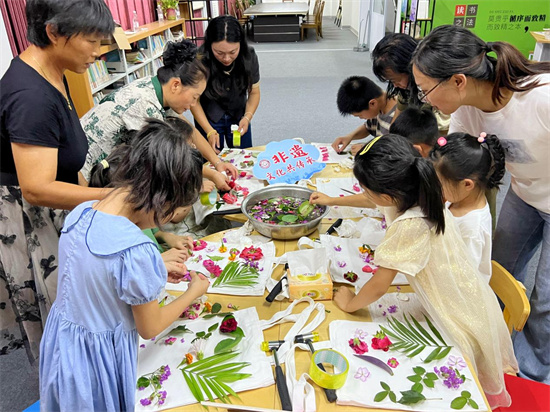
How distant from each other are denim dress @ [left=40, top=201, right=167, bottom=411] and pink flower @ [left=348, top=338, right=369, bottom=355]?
1.68 ft

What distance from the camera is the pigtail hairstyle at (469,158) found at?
1.37m

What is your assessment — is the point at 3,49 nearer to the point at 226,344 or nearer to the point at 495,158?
the point at 226,344

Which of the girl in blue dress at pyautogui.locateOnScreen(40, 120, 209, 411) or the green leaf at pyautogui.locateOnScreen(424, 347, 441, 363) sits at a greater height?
the girl in blue dress at pyautogui.locateOnScreen(40, 120, 209, 411)

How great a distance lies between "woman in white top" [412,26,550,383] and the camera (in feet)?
4.30

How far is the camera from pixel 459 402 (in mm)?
896

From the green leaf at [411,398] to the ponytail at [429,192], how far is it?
1.42 ft

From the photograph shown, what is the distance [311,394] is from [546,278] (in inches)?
44.7

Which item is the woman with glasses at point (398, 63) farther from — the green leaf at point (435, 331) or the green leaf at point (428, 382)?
the green leaf at point (428, 382)

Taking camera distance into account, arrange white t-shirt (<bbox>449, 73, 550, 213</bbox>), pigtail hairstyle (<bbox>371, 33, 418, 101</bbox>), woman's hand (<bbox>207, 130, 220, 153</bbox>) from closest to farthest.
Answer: white t-shirt (<bbox>449, 73, 550, 213</bbox>) < pigtail hairstyle (<bbox>371, 33, 418, 101</bbox>) < woman's hand (<bbox>207, 130, 220, 153</bbox>)

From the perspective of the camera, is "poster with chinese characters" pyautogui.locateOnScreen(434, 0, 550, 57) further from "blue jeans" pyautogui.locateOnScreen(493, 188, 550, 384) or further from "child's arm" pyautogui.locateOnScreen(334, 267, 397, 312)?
"child's arm" pyautogui.locateOnScreen(334, 267, 397, 312)

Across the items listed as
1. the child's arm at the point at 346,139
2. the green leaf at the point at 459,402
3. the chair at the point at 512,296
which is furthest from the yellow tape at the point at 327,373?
the child's arm at the point at 346,139

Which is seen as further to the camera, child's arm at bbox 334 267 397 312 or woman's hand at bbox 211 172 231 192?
woman's hand at bbox 211 172 231 192

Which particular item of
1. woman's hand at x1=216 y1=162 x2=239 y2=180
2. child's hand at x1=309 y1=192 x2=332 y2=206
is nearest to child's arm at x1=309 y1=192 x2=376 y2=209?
child's hand at x1=309 y1=192 x2=332 y2=206

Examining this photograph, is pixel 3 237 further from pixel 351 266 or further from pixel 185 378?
pixel 351 266
